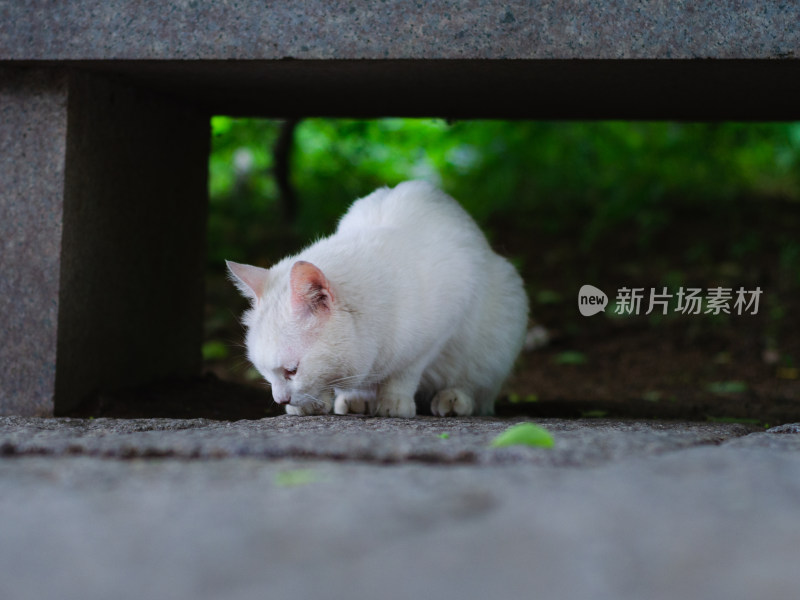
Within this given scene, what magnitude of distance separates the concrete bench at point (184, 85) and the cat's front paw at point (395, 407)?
122cm

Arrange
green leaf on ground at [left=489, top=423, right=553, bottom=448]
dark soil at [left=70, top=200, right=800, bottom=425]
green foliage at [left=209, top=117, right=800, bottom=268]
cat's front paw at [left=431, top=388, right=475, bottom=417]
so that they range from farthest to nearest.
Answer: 1. green foliage at [left=209, top=117, right=800, bottom=268]
2. dark soil at [left=70, top=200, right=800, bottom=425]
3. cat's front paw at [left=431, top=388, right=475, bottom=417]
4. green leaf on ground at [left=489, top=423, right=553, bottom=448]

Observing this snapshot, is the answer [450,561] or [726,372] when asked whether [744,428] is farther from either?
[726,372]

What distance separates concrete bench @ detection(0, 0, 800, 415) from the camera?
296 cm

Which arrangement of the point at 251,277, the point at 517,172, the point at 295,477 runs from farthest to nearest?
the point at 517,172 → the point at 251,277 → the point at 295,477

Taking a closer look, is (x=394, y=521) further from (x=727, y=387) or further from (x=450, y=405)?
(x=727, y=387)

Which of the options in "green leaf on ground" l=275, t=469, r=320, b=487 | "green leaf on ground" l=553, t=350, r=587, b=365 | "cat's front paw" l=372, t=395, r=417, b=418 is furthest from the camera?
"green leaf on ground" l=553, t=350, r=587, b=365

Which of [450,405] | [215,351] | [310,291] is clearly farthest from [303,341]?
[215,351]

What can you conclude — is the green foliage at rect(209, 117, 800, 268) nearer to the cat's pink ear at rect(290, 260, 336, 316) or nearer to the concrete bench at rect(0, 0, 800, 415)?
the concrete bench at rect(0, 0, 800, 415)

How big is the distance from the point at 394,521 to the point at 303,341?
153cm

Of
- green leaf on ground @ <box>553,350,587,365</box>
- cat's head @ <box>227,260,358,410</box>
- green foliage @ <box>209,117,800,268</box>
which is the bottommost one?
green leaf on ground @ <box>553,350,587,365</box>

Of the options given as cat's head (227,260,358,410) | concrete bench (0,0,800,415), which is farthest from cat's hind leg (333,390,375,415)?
concrete bench (0,0,800,415)

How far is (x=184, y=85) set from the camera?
380cm

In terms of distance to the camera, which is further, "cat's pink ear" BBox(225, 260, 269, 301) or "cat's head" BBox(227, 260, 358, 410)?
"cat's pink ear" BBox(225, 260, 269, 301)

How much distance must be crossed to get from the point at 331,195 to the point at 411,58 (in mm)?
4836
